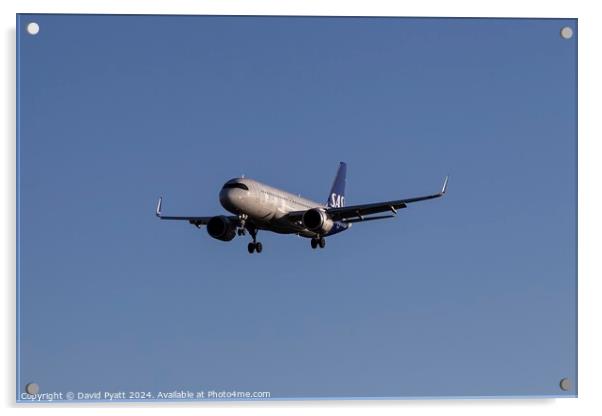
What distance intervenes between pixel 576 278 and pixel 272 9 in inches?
223

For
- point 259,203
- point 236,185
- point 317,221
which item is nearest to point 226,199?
point 236,185

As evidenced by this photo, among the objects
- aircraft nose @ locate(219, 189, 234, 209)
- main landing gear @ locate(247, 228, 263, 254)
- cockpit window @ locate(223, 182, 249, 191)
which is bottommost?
main landing gear @ locate(247, 228, 263, 254)

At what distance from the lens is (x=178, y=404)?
16031 millimetres

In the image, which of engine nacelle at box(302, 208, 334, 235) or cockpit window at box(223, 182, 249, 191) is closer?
cockpit window at box(223, 182, 249, 191)

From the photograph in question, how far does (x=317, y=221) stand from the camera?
30.7 meters

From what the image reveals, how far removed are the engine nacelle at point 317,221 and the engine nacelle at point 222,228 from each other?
257 centimetres

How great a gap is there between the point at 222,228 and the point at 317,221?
317 cm

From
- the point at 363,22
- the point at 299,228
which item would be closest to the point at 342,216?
the point at 299,228

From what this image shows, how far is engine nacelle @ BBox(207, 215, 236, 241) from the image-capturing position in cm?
2812

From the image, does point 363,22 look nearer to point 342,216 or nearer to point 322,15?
point 322,15

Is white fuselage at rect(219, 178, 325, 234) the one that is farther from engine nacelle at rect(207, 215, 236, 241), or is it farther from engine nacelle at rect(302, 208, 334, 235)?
engine nacelle at rect(207, 215, 236, 241)

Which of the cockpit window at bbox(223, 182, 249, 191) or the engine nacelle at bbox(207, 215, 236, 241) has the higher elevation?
the cockpit window at bbox(223, 182, 249, 191)

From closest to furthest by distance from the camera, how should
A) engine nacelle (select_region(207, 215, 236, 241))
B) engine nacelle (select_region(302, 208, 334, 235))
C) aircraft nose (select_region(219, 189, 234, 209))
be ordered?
engine nacelle (select_region(207, 215, 236, 241))
aircraft nose (select_region(219, 189, 234, 209))
engine nacelle (select_region(302, 208, 334, 235))

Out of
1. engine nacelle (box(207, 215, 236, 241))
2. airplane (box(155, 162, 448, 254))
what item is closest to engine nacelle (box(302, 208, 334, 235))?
airplane (box(155, 162, 448, 254))
